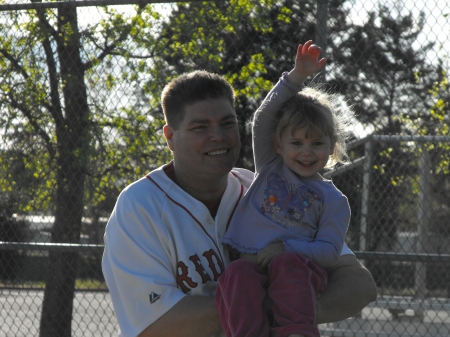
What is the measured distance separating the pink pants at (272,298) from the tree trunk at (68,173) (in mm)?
3425

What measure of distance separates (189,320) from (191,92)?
34.6 inches

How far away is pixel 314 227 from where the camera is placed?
234 centimetres

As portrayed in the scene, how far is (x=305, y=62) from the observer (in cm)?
240

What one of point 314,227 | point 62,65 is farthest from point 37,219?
point 314,227

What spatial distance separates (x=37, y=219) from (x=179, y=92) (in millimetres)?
3473

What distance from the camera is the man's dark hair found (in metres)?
2.53

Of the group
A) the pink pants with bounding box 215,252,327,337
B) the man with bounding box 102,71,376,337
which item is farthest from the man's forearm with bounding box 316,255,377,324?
the pink pants with bounding box 215,252,327,337

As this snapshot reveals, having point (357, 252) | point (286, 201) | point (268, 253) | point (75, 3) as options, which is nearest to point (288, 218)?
point (286, 201)

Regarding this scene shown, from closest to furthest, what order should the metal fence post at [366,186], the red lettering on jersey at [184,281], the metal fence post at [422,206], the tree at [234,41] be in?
the red lettering on jersey at [184,281] → the tree at [234,41] → the metal fence post at [366,186] → the metal fence post at [422,206]

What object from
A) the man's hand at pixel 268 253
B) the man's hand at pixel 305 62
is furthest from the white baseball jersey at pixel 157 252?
the man's hand at pixel 305 62

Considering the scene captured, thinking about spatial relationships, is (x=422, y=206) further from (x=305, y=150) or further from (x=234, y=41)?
(x=305, y=150)

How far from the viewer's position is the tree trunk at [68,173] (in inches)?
210

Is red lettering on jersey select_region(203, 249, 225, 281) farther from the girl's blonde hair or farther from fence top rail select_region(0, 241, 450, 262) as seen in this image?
fence top rail select_region(0, 241, 450, 262)

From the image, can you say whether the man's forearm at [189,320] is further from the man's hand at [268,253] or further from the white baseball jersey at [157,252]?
the man's hand at [268,253]
